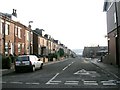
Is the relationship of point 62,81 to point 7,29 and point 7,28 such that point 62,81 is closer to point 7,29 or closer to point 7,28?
point 7,29

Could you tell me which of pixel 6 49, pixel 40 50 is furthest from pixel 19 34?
pixel 40 50

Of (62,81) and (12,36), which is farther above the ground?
(12,36)

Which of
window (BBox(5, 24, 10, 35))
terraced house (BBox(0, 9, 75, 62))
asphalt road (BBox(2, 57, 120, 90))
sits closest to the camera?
asphalt road (BBox(2, 57, 120, 90))

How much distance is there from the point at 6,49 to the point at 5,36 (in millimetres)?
1966

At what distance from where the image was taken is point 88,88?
13.6 m

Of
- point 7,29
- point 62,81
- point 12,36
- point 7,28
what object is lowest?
point 62,81

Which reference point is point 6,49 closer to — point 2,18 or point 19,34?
point 2,18

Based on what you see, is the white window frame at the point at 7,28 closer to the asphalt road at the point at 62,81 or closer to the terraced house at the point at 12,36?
the terraced house at the point at 12,36

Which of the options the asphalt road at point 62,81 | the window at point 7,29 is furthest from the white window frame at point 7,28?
the asphalt road at point 62,81

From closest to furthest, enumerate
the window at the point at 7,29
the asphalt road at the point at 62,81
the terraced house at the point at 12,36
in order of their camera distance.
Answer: the asphalt road at the point at 62,81 → the terraced house at the point at 12,36 → the window at the point at 7,29

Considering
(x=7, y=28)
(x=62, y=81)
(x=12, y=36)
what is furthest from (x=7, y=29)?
(x=62, y=81)

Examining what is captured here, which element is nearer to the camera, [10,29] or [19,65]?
[19,65]

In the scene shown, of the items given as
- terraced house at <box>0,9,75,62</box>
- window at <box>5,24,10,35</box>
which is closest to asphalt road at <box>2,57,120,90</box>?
terraced house at <box>0,9,75,62</box>

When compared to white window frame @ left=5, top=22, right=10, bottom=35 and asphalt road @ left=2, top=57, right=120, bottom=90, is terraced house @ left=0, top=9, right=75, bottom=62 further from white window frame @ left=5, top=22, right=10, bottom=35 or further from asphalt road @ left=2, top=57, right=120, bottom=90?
asphalt road @ left=2, top=57, right=120, bottom=90
